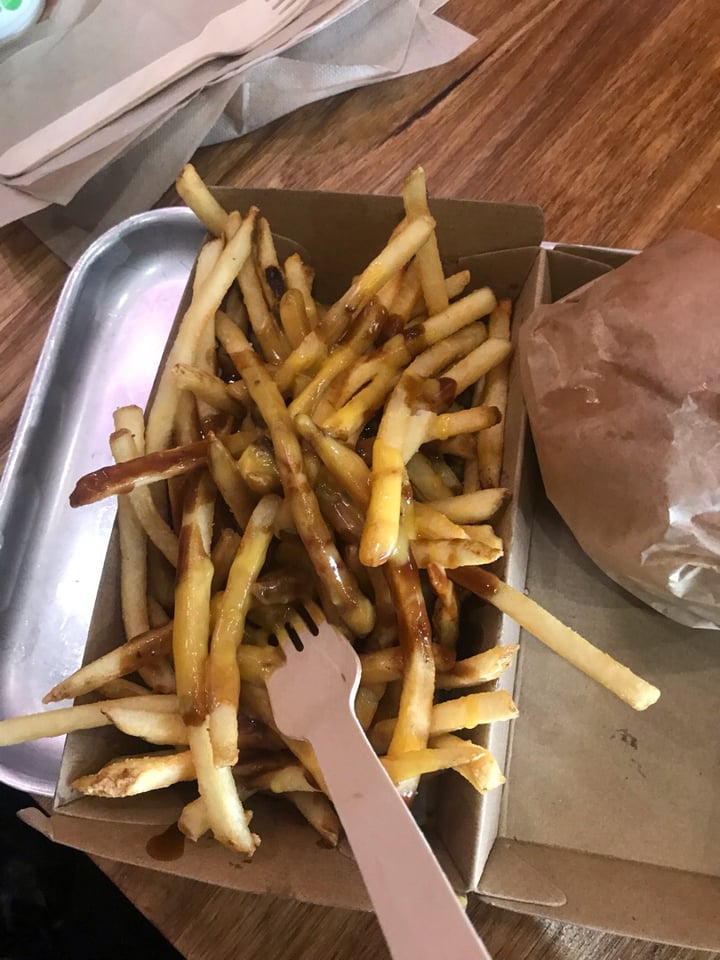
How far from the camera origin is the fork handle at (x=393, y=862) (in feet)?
1.58

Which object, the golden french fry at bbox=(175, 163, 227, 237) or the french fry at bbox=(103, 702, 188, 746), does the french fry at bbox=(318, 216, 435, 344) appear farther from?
the french fry at bbox=(103, 702, 188, 746)

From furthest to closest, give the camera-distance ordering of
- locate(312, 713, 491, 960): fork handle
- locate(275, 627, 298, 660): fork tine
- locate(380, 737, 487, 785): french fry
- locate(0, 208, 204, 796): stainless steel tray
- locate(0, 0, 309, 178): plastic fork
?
locate(0, 0, 309, 178): plastic fork < locate(0, 208, 204, 796): stainless steel tray < locate(275, 627, 298, 660): fork tine < locate(380, 737, 487, 785): french fry < locate(312, 713, 491, 960): fork handle

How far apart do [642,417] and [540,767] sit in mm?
393

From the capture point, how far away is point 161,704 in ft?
2.41

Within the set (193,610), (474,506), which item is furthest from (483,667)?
(193,610)

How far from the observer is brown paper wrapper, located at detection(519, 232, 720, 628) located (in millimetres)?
721

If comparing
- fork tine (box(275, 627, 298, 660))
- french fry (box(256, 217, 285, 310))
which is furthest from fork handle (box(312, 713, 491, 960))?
french fry (box(256, 217, 285, 310))

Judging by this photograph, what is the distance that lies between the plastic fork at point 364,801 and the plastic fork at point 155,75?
2.66 ft

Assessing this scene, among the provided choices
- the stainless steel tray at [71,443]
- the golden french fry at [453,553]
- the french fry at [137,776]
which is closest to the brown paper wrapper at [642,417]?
the golden french fry at [453,553]

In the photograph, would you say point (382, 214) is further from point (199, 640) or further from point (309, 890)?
point (309, 890)

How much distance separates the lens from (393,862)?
0.52 metres

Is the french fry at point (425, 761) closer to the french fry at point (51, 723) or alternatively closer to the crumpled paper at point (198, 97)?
the french fry at point (51, 723)

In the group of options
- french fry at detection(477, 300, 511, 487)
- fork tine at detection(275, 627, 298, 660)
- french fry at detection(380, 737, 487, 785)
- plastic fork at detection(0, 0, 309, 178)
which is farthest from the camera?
plastic fork at detection(0, 0, 309, 178)

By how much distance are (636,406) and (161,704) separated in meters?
0.54
